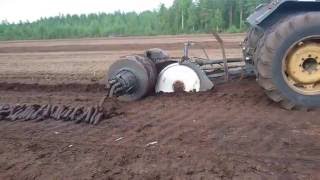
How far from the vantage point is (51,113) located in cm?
780

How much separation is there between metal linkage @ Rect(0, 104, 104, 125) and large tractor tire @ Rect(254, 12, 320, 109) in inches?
97.6

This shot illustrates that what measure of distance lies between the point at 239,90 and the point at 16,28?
6242cm

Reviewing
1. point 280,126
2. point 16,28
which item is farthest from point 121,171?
point 16,28

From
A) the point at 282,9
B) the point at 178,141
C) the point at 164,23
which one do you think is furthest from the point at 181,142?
the point at 164,23

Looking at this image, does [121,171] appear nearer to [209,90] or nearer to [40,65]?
[209,90]

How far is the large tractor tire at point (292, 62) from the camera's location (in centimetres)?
696

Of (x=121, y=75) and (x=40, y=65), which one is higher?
(x=121, y=75)

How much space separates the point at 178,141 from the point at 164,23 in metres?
52.0

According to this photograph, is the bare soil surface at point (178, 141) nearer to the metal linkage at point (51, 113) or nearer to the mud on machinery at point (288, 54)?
the metal linkage at point (51, 113)

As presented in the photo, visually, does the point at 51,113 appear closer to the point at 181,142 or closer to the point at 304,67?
the point at 181,142

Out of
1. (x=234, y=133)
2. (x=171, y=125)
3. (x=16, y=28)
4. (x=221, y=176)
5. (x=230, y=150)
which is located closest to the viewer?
(x=221, y=176)

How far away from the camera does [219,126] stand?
21.6 ft

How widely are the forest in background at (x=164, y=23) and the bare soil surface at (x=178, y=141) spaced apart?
37784 mm

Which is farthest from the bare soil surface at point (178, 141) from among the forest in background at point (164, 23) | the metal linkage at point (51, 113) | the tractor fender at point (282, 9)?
→ the forest in background at point (164, 23)
